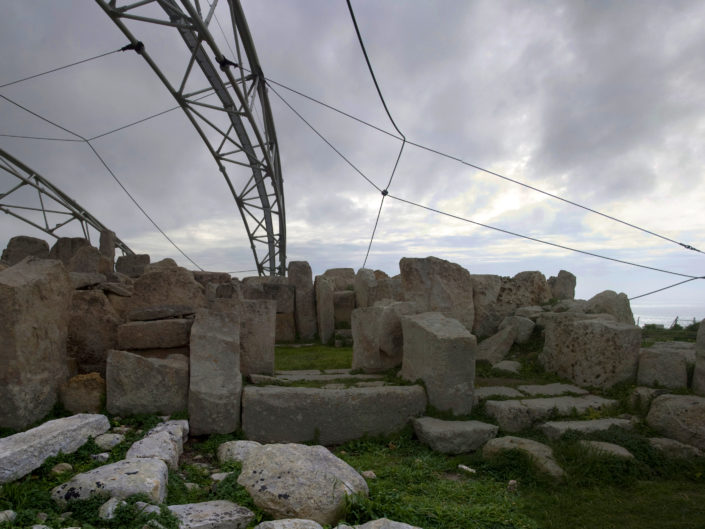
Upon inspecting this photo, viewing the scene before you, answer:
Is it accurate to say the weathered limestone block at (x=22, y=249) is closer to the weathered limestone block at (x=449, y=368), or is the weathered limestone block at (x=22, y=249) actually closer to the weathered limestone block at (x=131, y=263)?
the weathered limestone block at (x=131, y=263)

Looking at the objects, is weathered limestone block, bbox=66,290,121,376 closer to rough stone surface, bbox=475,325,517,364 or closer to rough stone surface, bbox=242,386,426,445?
rough stone surface, bbox=242,386,426,445

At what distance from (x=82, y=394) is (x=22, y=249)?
35.3ft

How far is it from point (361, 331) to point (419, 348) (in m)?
1.37

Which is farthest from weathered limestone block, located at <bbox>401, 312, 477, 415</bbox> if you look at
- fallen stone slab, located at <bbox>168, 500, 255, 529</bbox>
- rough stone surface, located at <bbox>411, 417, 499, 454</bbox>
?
fallen stone slab, located at <bbox>168, 500, 255, 529</bbox>

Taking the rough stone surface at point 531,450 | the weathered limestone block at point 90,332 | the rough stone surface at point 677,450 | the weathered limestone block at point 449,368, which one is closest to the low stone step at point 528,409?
the weathered limestone block at point 449,368

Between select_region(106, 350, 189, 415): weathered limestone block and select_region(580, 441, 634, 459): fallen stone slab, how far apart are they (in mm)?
4026

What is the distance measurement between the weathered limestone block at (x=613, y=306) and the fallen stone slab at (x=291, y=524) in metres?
6.65

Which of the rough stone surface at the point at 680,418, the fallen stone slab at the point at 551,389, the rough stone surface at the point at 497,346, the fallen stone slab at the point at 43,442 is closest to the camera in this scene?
the fallen stone slab at the point at 43,442

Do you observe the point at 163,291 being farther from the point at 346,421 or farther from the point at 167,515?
the point at 167,515

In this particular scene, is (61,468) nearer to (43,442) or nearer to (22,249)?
(43,442)

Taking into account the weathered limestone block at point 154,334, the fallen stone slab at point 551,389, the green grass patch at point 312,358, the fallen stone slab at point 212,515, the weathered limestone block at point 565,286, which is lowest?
the fallen stone slab at point 212,515

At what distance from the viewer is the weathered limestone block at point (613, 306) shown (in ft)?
27.1

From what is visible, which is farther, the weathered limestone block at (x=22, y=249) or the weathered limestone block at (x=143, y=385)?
the weathered limestone block at (x=22, y=249)

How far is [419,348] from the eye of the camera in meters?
6.00
